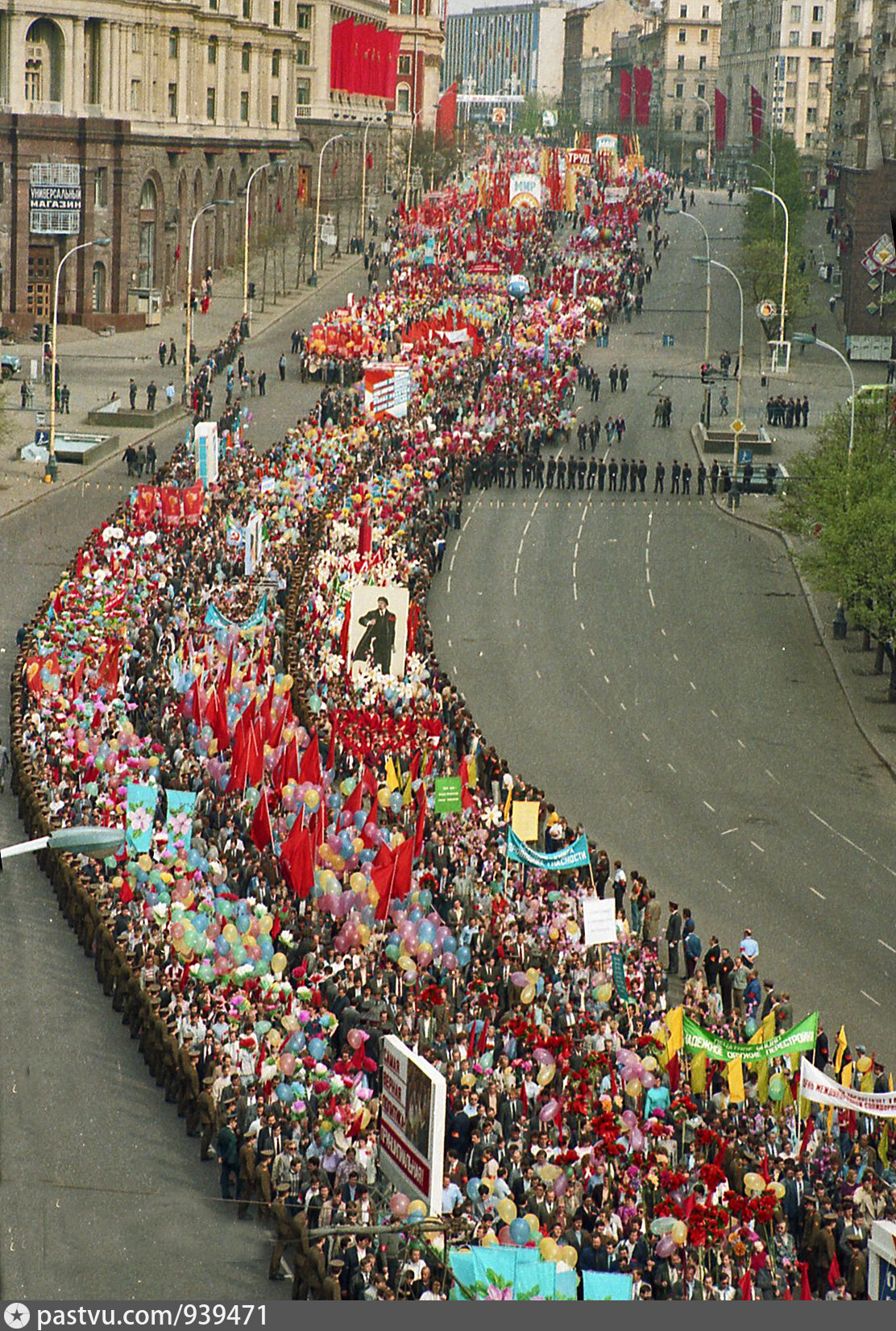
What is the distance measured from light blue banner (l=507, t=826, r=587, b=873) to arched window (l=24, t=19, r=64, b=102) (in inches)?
2591

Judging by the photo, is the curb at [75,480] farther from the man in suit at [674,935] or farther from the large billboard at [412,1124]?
the large billboard at [412,1124]

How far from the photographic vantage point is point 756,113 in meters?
145

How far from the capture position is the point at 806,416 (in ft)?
248

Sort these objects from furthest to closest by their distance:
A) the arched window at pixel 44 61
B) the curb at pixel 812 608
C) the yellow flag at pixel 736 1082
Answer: the arched window at pixel 44 61, the curb at pixel 812 608, the yellow flag at pixel 736 1082

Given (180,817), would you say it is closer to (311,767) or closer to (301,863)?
(301,863)

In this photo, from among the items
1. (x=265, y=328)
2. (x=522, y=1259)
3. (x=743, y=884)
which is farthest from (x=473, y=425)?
(x=522, y=1259)

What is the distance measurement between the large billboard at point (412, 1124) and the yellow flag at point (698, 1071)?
149 inches

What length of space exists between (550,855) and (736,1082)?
6791 millimetres

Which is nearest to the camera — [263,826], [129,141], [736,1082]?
[736,1082]

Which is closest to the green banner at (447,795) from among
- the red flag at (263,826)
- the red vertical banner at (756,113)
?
the red flag at (263,826)

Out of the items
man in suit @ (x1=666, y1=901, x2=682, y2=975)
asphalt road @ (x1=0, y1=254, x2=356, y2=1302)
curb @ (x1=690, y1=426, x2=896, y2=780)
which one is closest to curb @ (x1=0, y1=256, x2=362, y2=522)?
curb @ (x1=690, y1=426, x2=896, y2=780)

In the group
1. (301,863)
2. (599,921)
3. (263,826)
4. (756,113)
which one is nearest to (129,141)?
(263,826)

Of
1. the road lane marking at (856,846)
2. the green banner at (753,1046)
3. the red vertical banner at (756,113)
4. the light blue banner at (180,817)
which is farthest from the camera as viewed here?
the red vertical banner at (756,113)

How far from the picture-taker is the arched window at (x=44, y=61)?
288 feet
